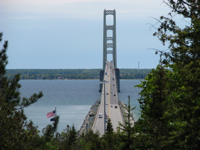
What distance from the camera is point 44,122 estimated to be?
48125mm

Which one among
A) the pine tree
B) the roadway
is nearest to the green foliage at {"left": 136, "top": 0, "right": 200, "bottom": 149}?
the pine tree

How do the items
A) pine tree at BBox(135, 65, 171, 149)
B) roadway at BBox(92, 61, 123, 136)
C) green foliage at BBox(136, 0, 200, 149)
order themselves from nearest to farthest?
green foliage at BBox(136, 0, 200, 149)
pine tree at BBox(135, 65, 171, 149)
roadway at BBox(92, 61, 123, 136)

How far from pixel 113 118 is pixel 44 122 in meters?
11.3

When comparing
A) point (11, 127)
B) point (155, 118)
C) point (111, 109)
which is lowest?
point (111, 109)

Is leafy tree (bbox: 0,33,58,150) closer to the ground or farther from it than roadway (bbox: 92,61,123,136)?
farther from it

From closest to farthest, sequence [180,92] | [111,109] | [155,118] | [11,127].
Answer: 1. [180,92]
2. [11,127]
3. [155,118]
4. [111,109]

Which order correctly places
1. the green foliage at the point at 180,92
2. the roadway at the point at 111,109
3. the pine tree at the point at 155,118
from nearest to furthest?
the green foliage at the point at 180,92 → the pine tree at the point at 155,118 → the roadway at the point at 111,109

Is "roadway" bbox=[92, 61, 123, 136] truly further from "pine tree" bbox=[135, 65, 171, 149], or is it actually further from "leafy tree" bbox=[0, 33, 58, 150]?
"pine tree" bbox=[135, 65, 171, 149]

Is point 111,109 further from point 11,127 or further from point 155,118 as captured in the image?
point 11,127

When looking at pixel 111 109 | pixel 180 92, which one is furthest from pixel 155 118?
pixel 111 109

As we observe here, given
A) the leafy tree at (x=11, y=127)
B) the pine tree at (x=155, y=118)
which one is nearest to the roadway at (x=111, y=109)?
the leafy tree at (x=11, y=127)

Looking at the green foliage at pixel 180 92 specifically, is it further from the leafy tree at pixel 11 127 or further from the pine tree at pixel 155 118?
the leafy tree at pixel 11 127

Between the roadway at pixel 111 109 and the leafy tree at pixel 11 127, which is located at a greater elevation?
the leafy tree at pixel 11 127

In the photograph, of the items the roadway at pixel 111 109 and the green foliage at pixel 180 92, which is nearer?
the green foliage at pixel 180 92
